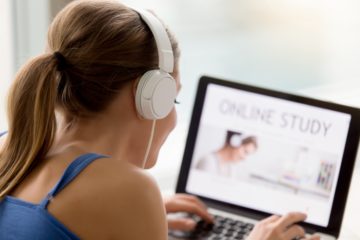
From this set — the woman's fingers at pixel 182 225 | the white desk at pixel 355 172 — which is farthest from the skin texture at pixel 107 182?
the white desk at pixel 355 172

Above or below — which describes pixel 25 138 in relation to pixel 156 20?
below

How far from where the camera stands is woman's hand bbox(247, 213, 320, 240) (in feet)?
3.45

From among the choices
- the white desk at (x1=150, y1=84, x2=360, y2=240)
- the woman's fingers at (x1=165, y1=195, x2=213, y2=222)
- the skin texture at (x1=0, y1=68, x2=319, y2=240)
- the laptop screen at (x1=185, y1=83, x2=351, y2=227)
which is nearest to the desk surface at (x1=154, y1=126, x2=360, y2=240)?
the white desk at (x1=150, y1=84, x2=360, y2=240)

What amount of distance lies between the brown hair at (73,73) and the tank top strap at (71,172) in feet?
0.24

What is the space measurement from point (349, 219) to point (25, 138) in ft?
2.42

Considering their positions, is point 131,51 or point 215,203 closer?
point 131,51

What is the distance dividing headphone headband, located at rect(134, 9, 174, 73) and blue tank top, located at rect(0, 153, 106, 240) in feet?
0.59

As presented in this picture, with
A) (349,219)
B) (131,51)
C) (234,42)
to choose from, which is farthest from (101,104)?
(234,42)

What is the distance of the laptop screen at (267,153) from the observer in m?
1.17

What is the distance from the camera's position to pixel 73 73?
0.87m

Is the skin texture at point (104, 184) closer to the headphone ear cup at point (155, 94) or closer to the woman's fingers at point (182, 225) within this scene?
the headphone ear cup at point (155, 94)

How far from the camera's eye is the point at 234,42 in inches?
67.3

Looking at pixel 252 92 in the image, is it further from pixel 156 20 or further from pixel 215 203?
pixel 156 20

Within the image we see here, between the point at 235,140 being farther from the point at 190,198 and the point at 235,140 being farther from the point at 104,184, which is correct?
the point at 104,184
